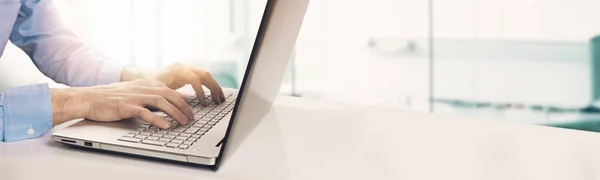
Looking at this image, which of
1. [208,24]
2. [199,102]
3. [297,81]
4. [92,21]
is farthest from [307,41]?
[199,102]

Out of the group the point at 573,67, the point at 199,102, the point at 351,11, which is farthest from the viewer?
the point at 351,11

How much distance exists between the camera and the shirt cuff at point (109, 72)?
1058mm

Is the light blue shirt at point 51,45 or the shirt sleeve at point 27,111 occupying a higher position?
the light blue shirt at point 51,45

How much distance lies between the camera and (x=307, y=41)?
282 cm

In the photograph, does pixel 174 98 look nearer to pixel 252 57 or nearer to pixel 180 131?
pixel 180 131

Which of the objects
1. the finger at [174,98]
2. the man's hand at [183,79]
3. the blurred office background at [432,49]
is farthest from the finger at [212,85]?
the blurred office background at [432,49]

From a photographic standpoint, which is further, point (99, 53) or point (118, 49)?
point (118, 49)

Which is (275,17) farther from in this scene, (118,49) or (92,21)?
(118,49)

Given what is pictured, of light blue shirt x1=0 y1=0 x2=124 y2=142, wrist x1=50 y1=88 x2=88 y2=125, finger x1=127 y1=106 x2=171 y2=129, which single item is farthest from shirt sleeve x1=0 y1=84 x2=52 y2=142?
light blue shirt x1=0 y1=0 x2=124 y2=142

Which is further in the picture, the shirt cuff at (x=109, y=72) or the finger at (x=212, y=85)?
the shirt cuff at (x=109, y=72)

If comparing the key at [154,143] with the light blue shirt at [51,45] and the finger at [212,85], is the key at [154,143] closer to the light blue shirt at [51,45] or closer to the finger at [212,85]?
the finger at [212,85]

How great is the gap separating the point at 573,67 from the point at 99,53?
188 cm

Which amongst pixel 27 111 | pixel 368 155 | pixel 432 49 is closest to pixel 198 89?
pixel 27 111

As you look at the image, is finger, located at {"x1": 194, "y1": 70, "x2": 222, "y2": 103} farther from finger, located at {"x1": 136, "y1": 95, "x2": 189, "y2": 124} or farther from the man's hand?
finger, located at {"x1": 136, "y1": 95, "x2": 189, "y2": 124}
